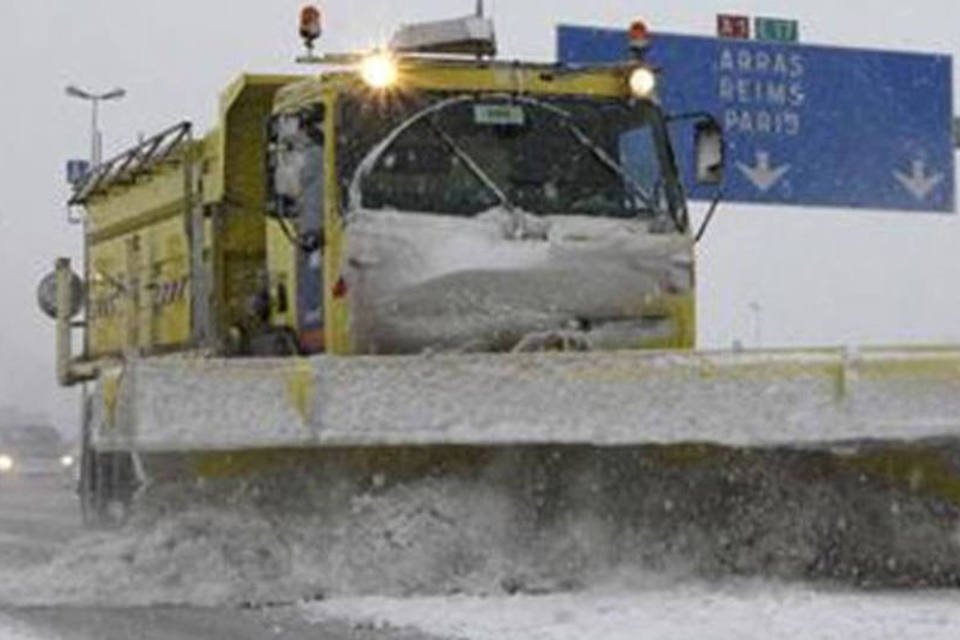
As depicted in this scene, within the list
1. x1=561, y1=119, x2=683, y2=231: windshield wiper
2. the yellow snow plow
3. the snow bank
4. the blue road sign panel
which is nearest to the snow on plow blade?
the yellow snow plow

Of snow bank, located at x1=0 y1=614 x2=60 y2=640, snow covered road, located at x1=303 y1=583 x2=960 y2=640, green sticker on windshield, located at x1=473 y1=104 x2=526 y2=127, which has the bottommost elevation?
snow bank, located at x1=0 y1=614 x2=60 y2=640

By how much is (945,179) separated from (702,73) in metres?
3.23

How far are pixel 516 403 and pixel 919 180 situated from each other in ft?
48.4

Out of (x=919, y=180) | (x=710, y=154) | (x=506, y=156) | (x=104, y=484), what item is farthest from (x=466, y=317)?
(x=919, y=180)

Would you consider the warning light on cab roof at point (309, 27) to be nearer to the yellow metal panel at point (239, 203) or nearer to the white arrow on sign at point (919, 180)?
the yellow metal panel at point (239, 203)

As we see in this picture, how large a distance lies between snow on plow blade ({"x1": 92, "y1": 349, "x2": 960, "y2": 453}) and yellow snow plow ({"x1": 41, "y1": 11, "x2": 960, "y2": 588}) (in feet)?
0.03

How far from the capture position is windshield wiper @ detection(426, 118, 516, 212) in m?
10.5

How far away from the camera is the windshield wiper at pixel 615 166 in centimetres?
1080

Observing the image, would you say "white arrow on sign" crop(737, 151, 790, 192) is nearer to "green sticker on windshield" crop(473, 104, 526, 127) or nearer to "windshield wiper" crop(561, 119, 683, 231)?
"windshield wiper" crop(561, 119, 683, 231)

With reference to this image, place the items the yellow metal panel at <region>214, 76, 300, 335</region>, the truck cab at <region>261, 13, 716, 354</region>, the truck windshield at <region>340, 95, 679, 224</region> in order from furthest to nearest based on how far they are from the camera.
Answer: the yellow metal panel at <region>214, 76, 300, 335</region> < the truck windshield at <region>340, 95, 679, 224</region> < the truck cab at <region>261, 13, 716, 354</region>

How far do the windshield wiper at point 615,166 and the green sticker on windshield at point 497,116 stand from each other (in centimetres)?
26

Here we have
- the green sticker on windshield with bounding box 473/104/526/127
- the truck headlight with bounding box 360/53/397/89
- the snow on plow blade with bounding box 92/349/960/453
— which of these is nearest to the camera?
the snow on plow blade with bounding box 92/349/960/453

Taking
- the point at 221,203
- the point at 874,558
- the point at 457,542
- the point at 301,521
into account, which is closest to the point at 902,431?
the point at 874,558

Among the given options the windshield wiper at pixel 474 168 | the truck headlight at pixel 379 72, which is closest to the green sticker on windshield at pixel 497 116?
the windshield wiper at pixel 474 168
